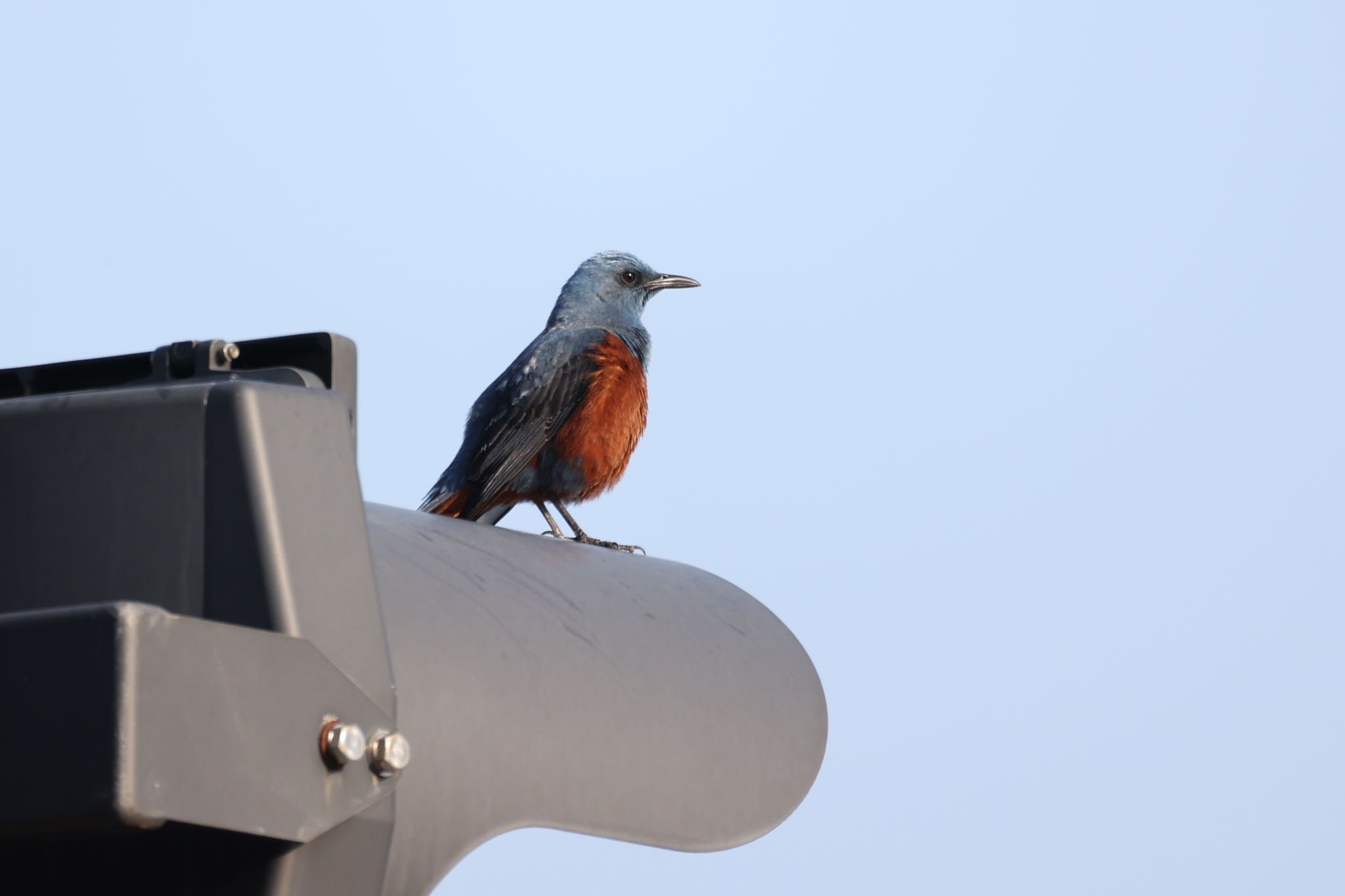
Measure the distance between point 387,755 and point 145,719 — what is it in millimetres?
246

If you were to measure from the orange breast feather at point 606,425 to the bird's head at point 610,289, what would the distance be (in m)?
0.78

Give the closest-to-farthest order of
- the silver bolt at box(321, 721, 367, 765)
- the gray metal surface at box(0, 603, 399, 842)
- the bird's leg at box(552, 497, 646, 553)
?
the gray metal surface at box(0, 603, 399, 842) → the silver bolt at box(321, 721, 367, 765) → the bird's leg at box(552, 497, 646, 553)

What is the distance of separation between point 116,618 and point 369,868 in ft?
1.15

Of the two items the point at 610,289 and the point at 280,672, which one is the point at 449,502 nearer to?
the point at 610,289

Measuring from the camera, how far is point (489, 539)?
1757 mm

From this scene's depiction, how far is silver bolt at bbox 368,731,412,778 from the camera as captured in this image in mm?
1242

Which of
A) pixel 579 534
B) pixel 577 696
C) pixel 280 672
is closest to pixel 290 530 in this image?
pixel 280 672

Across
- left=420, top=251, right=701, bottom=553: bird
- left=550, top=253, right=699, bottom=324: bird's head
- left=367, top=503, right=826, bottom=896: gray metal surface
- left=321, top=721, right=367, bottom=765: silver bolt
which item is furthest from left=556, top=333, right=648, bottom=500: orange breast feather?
left=321, top=721, right=367, bottom=765: silver bolt

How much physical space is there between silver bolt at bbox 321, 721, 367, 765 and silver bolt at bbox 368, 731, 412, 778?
0.03 meters

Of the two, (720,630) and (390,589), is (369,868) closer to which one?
(390,589)

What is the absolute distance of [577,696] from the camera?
1575mm

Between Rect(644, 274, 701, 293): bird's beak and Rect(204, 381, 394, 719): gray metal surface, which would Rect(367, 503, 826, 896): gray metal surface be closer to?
Rect(204, 381, 394, 719): gray metal surface

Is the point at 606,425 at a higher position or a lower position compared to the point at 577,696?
lower

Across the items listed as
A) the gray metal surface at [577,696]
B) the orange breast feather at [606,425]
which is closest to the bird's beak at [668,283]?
the orange breast feather at [606,425]
